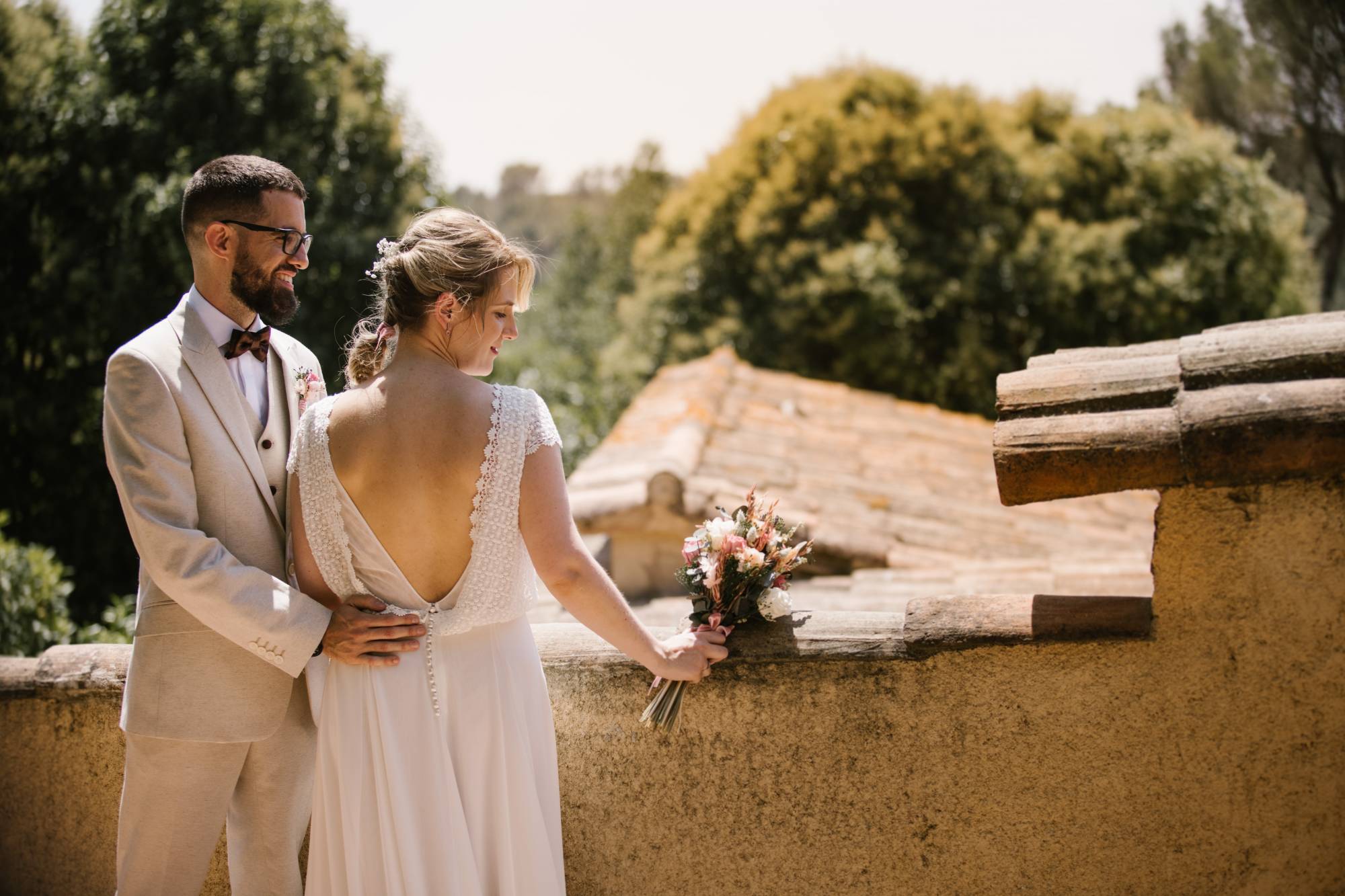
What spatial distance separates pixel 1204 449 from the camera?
6.47 feet

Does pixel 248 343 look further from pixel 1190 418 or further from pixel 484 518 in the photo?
pixel 1190 418

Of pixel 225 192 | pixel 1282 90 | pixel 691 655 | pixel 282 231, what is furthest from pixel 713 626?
pixel 1282 90

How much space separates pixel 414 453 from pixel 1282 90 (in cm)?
2562

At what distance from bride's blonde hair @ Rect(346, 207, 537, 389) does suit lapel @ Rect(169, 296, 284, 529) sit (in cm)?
41

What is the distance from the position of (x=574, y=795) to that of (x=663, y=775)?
0.25 meters

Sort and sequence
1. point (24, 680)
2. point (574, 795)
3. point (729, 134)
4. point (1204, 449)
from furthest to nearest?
point (729, 134), point (24, 680), point (574, 795), point (1204, 449)

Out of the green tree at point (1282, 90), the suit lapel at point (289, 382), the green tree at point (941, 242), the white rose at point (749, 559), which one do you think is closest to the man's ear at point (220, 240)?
the suit lapel at point (289, 382)

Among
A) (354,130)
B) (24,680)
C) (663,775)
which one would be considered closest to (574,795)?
(663,775)

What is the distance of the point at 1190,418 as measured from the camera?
198cm

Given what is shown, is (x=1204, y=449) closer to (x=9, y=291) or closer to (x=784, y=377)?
(x=784, y=377)

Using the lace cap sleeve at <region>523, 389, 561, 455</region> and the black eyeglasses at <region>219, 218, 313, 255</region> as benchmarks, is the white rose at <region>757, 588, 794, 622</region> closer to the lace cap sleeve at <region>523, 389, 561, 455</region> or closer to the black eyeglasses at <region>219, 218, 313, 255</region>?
the lace cap sleeve at <region>523, 389, 561, 455</region>

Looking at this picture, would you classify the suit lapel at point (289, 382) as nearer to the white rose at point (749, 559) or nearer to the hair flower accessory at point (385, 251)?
the hair flower accessory at point (385, 251)

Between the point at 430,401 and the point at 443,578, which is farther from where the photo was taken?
the point at 443,578

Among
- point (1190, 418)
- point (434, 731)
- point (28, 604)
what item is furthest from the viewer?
point (28, 604)
